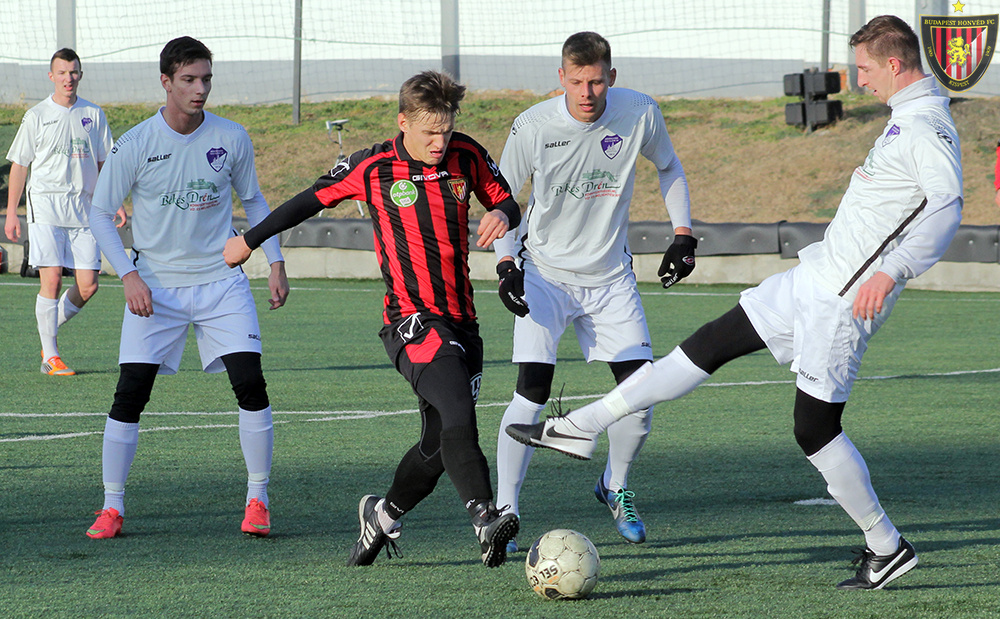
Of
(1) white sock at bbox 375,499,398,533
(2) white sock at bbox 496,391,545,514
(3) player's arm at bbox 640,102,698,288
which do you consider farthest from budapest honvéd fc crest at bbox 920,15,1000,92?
(1) white sock at bbox 375,499,398,533

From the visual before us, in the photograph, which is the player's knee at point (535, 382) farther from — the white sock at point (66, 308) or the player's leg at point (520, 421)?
the white sock at point (66, 308)

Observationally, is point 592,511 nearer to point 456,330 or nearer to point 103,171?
point 456,330

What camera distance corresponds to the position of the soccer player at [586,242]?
17.3 feet

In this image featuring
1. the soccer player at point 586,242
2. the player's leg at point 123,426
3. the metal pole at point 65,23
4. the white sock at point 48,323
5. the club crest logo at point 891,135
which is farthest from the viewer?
the metal pole at point 65,23

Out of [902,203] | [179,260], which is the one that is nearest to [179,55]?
[179,260]

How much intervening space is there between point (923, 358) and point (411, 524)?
684 centimetres

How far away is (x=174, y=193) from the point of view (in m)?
5.17

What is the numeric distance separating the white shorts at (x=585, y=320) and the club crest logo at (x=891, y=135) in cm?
144

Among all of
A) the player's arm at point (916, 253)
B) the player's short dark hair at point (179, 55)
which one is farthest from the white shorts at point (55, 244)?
the player's arm at point (916, 253)

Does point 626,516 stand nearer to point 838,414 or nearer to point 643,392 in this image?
point 643,392

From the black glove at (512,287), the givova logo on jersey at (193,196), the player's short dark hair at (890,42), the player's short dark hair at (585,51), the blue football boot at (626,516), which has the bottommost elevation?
the blue football boot at (626,516)

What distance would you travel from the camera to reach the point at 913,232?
→ 4023 mm

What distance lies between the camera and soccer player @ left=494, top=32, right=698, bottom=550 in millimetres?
5270

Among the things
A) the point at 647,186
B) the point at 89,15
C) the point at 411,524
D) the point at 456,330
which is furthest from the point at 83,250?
the point at 89,15
